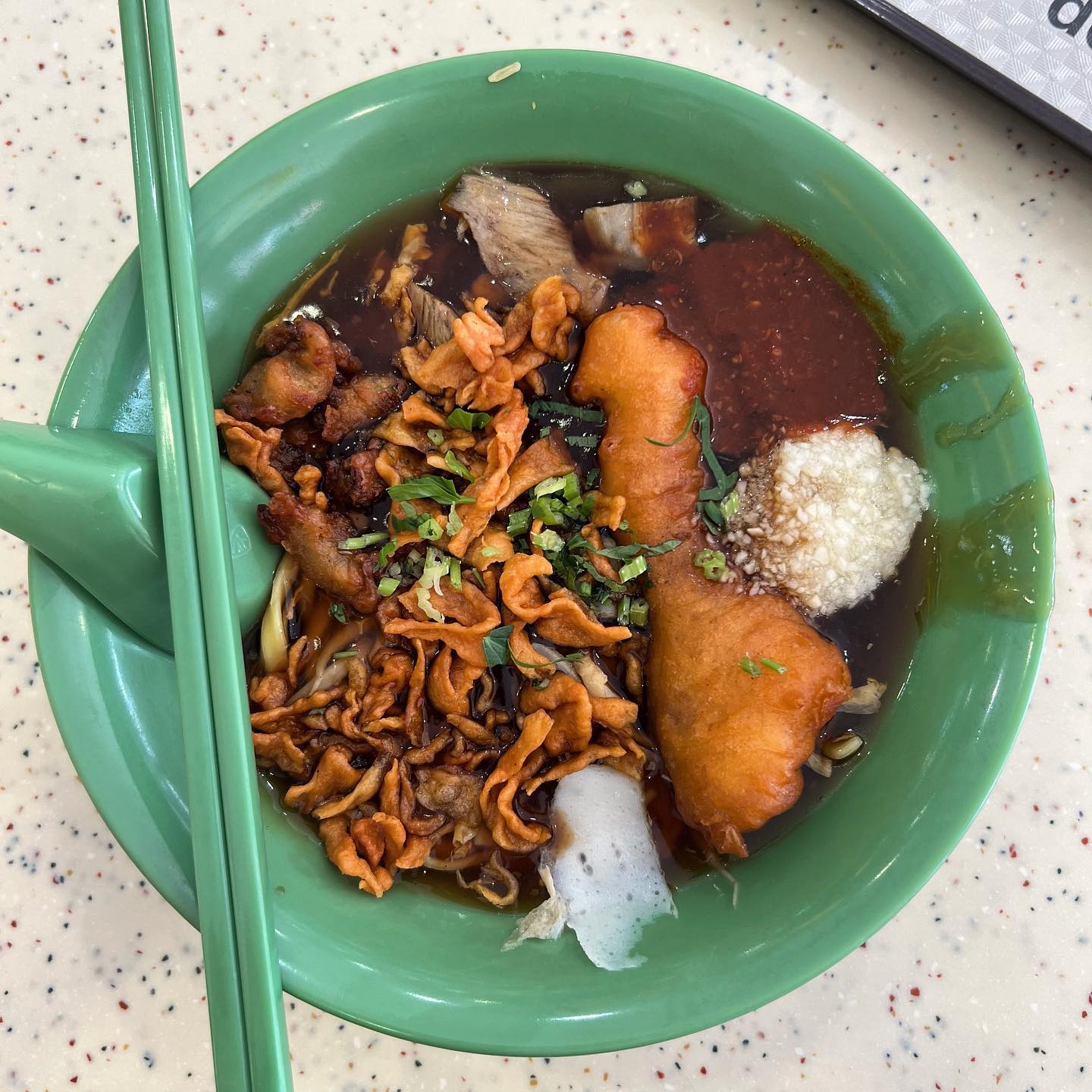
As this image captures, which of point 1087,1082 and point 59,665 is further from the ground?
point 59,665

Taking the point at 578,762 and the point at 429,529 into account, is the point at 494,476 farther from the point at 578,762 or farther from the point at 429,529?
the point at 578,762

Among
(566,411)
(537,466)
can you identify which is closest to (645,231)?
(566,411)

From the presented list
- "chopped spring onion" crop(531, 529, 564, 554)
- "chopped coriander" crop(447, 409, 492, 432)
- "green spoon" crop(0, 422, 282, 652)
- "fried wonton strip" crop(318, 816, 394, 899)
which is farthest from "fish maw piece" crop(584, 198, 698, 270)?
"fried wonton strip" crop(318, 816, 394, 899)

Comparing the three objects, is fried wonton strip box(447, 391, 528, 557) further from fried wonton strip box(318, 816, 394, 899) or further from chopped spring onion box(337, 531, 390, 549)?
fried wonton strip box(318, 816, 394, 899)

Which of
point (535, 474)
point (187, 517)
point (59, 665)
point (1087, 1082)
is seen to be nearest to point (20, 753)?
point (59, 665)

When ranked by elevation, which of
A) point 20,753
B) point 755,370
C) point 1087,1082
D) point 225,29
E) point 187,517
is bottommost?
point 20,753

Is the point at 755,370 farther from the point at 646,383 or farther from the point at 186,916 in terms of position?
the point at 186,916

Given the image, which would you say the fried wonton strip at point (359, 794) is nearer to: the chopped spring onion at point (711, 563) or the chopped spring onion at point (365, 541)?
the chopped spring onion at point (365, 541)
